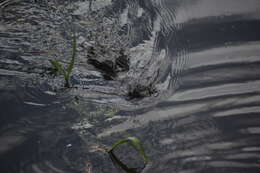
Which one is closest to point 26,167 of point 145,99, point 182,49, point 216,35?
point 145,99

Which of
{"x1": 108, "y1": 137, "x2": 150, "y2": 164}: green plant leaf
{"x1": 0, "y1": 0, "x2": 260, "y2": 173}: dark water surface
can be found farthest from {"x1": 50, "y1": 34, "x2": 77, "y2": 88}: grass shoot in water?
{"x1": 108, "y1": 137, "x2": 150, "y2": 164}: green plant leaf

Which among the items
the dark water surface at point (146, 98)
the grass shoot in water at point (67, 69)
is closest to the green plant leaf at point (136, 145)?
the dark water surface at point (146, 98)

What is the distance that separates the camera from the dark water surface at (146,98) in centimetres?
296

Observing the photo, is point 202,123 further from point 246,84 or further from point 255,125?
point 246,84

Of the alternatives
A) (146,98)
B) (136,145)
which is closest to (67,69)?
(146,98)

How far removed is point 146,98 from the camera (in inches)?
137

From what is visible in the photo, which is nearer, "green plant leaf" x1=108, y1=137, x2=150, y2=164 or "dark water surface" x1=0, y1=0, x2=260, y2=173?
"green plant leaf" x1=108, y1=137, x2=150, y2=164

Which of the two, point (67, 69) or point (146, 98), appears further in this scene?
point (67, 69)

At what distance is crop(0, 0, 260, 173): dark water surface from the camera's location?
9.72 feet

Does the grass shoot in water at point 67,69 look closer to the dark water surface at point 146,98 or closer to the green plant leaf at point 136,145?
the dark water surface at point 146,98

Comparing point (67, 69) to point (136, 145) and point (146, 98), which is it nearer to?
point (146, 98)

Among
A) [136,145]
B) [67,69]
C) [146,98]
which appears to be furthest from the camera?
[67,69]

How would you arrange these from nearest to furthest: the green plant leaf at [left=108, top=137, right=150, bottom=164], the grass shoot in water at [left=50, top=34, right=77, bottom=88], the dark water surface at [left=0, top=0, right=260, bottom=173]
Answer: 1. the green plant leaf at [left=108, top=137, right=150, bottom=164]
2. the dark water surface at [left=0, top=0, right=260, bottom=173]
3. the grass shoot in water at [left=50, top=34, right=77, bottom=88]

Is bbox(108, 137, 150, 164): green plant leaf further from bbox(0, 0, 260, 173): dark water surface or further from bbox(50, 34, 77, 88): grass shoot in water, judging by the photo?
bbox(50, 34, 77, 88): grass shoot in water
